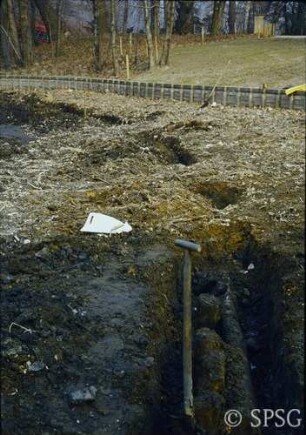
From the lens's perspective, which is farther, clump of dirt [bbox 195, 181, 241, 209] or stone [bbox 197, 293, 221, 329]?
clump of dirt [bbox 195, 181, 241, 209]

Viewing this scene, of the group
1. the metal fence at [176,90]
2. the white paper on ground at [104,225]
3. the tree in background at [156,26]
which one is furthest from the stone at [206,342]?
the tree in background at [156,26]

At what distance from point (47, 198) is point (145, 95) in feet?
32.6

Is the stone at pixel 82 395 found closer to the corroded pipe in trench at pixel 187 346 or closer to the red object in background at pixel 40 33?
the corroded pipe in trench at pixel 187 346

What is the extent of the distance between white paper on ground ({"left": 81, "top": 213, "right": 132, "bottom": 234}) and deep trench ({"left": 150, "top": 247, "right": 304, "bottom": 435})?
1.04 m

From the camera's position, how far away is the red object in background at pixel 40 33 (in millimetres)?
33156

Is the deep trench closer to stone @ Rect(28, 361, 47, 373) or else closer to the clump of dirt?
stone @ Rect(28, 361, 47, 373)

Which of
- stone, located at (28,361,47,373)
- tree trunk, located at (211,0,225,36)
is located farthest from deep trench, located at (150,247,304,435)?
tree trunk, located at (211,0,225,36)

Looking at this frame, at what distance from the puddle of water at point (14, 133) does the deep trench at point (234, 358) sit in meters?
8.14

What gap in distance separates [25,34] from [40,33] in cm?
924

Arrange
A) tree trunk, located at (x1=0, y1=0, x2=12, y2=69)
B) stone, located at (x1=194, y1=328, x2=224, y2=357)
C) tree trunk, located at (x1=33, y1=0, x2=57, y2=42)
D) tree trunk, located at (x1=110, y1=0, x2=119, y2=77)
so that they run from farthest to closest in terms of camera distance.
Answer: tree trunk, located at (x1=33, y1=0, x2=57, y2=42) < tree trunk, located at (x1=0, y1=0, x2=12, y2=69) < tree trunk, located at (x1=110, y1=0, x2=119, y2=77) < stone, located at (x1=194, y1=328, x2=224, y2=357)

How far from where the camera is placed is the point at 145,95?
16922mm

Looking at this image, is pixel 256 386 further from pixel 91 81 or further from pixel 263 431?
pixel 91 81

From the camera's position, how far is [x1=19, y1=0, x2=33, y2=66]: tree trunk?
25.6 metres

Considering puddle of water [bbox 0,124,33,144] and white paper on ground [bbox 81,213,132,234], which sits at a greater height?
white paper on ground [bbox 81,213,132,234]
